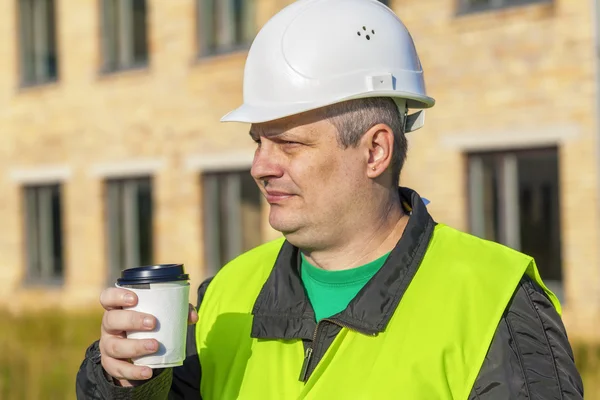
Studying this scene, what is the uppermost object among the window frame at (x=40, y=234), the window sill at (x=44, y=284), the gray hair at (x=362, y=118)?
the gray hair at (x=362, y=118)

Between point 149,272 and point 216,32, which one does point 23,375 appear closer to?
point 216,32

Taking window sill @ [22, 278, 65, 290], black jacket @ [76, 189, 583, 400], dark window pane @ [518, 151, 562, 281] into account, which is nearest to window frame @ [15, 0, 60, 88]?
window sill @ [22, 278, 65, 290]

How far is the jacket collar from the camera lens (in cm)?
245

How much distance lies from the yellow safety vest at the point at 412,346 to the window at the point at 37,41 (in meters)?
13.0

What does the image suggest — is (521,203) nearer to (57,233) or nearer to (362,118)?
(362,118)

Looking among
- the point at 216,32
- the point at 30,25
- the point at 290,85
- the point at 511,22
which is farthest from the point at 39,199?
the point at 290,85

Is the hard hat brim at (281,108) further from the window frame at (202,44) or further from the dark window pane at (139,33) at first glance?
the dark window pane at (139,33)

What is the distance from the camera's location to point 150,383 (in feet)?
8.07

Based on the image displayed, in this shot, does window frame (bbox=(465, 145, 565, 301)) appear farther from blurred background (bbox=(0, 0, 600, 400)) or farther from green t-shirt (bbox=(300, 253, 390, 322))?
green t-shirt (bbox=(300, 253, 390, 322))

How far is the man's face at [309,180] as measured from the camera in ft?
8.51

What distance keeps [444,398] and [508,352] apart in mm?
174

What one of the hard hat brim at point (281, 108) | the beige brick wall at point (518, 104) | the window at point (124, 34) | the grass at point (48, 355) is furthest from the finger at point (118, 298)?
the window at point (124, 34)

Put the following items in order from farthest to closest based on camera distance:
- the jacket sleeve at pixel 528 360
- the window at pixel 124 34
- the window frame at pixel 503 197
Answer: the window at pixel 124 34 < the window frame at pixel 503 197 < the jacket sleeve at pixel 528 360

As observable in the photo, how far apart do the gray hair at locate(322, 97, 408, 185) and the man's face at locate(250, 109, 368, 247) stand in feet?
0.07
